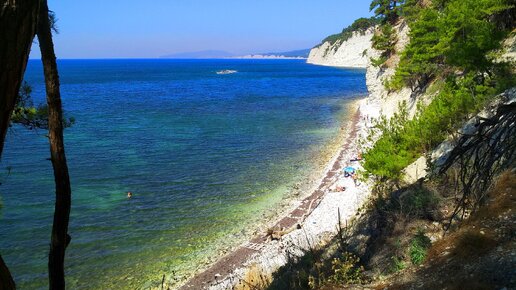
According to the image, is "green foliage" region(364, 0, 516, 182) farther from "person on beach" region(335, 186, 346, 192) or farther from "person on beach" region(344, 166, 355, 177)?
"person on beach" region(344, 166, 355, 177)

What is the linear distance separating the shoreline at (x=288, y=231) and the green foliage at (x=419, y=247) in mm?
3632

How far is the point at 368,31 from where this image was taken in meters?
164

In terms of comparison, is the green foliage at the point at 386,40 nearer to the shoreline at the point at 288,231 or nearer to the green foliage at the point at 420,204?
the shoreline at the point at 288,231

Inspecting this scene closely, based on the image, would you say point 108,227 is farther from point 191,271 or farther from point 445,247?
point 445,247

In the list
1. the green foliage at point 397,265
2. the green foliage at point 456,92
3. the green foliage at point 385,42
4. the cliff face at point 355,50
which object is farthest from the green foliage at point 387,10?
the cliff face at point 355,50

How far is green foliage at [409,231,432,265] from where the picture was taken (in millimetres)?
7234

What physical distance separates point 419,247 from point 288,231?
37.6 feet

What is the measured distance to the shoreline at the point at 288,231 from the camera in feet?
49.2

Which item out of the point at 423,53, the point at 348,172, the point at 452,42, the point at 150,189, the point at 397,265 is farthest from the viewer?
the point at 423,53

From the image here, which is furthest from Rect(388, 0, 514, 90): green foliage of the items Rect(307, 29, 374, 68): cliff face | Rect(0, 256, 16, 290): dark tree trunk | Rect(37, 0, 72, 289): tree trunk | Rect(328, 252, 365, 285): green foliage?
Rect(307, 29, 374, 68): cliff face

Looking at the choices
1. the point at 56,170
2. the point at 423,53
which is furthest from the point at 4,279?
the point at 423,53

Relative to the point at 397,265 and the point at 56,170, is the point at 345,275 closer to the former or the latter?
the point at 397,265

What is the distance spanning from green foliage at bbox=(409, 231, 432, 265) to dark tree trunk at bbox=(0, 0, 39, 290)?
6.97 meters

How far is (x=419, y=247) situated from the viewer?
7598mm
